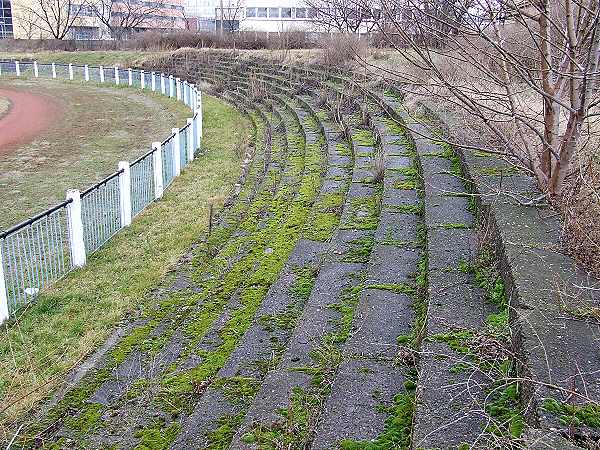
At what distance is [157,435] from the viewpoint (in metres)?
4.25

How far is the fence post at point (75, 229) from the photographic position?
7750mm

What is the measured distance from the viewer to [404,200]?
7.54 meters

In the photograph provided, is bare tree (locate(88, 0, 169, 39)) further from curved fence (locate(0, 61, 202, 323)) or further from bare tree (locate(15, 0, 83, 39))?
curved fence (locate(0, 61, 202, 323))

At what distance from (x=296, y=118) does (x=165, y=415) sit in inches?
462

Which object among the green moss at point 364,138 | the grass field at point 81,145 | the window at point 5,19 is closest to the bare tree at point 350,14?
the green moss at point 364,138

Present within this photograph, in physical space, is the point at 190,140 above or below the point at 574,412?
below

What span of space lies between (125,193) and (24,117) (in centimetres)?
1478

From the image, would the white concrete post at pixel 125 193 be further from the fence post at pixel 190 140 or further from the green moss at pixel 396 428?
the green moss at pixel 396 428

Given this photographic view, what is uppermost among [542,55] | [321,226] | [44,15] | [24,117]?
[44,15]

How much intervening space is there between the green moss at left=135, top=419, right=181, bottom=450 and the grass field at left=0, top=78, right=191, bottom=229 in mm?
6441

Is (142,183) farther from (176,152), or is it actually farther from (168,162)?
(176,152)

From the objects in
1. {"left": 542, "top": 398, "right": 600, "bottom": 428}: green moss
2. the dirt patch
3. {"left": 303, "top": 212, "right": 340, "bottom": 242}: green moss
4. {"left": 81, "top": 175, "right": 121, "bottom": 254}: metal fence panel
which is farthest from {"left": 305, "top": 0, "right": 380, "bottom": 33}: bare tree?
the dirt patch

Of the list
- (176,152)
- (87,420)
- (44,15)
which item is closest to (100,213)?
(176,152)

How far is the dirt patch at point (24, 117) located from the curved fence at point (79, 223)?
6.34 metres
